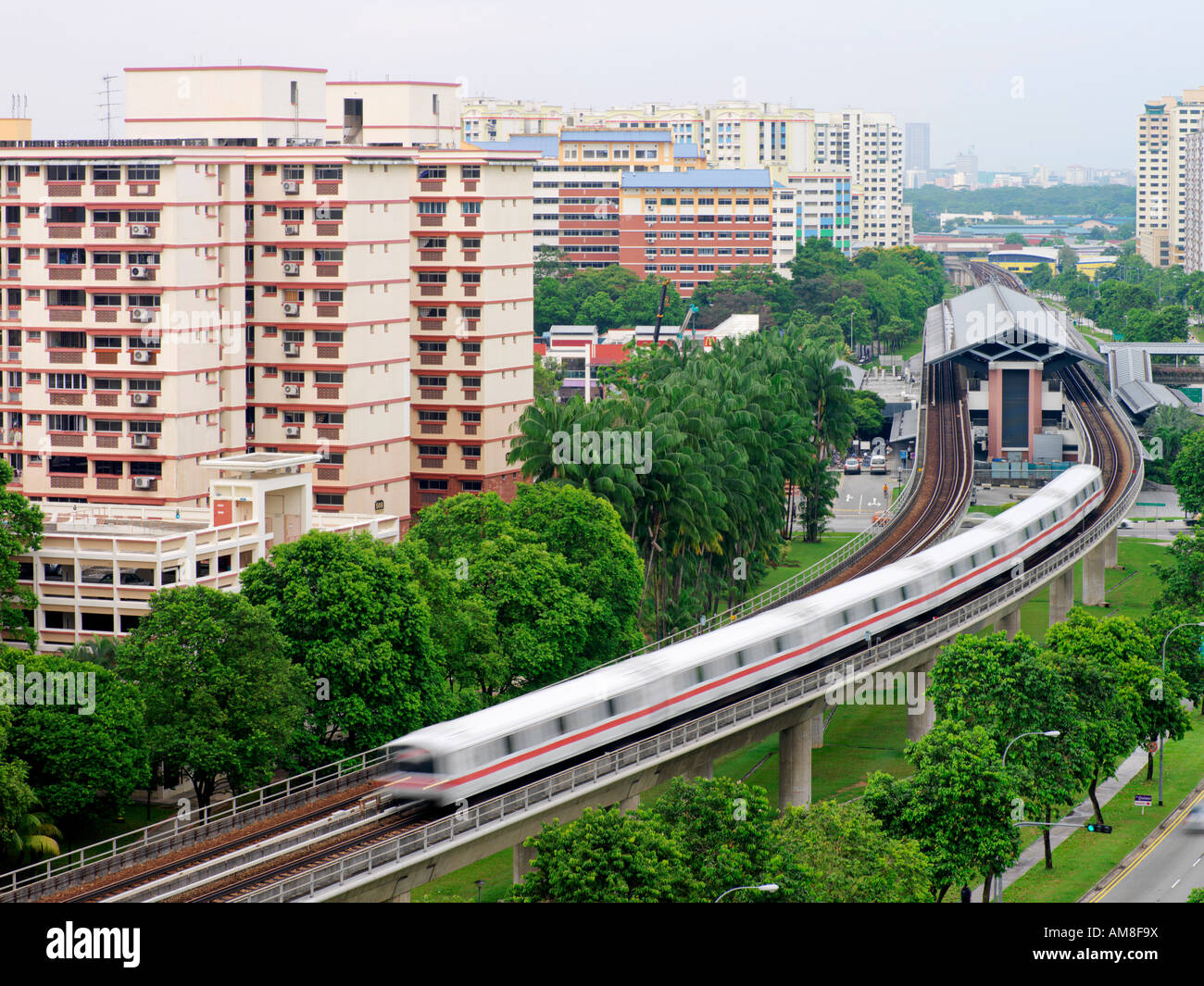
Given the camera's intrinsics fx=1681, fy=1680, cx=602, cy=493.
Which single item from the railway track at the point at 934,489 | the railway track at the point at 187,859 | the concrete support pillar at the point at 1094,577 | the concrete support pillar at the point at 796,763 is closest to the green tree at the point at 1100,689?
the concrete support pillar at the point at 796,763

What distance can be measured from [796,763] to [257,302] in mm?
39068

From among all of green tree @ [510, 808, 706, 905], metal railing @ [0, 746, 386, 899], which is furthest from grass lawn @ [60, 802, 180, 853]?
green tree @ [510, 808, 706, 905]

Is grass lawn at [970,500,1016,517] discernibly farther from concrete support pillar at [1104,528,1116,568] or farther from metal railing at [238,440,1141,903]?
metal railing at [238,440,1141,903]

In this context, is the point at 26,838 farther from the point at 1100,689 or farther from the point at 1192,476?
the point at 1192,476

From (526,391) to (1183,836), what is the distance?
4925 centimetres

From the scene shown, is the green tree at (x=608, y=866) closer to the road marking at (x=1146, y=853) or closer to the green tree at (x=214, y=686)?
the green tree at (x=214, y=686)

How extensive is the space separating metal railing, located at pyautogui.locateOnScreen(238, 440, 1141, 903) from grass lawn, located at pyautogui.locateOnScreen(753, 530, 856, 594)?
21.2 m

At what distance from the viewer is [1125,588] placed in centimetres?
10588

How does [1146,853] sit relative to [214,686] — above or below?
below

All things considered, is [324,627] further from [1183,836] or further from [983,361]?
[983,361]

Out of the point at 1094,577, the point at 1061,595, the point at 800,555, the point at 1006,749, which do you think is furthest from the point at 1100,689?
the point at 800,555

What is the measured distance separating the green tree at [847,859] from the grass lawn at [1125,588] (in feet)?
162
